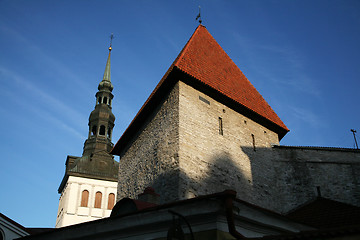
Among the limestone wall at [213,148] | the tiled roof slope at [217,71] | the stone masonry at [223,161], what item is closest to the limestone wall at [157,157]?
the stone masonry at [223,161]

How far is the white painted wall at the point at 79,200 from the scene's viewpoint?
→ 28031 millimetres

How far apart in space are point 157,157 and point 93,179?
67.8ft

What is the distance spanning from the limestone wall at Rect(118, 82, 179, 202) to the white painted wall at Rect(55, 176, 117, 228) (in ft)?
52.4

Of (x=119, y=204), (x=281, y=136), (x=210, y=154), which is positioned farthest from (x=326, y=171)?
(x=119, y=204)

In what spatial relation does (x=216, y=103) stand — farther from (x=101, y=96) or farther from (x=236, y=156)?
(x=101, y=96)

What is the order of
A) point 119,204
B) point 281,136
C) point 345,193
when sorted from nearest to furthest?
1. point 119,204
2. point 345,193
3. point 281,136

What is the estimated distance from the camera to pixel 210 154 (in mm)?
10680

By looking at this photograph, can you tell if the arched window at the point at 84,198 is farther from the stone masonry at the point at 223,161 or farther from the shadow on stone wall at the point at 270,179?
the shadow on stone wall at the point at 270,179

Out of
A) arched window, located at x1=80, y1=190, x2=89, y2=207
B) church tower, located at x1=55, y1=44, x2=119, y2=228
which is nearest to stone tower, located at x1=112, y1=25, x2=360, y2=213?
church tower, located at x1=55, y1=44, x2=119, y2=228

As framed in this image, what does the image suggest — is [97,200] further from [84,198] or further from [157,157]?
[157,157]

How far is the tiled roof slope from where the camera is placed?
12087 millimetres

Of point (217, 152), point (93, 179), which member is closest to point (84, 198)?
point (93, 179)

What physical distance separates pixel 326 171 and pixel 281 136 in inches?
114

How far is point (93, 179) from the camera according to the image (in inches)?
1187
